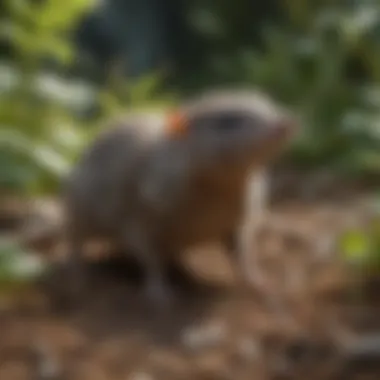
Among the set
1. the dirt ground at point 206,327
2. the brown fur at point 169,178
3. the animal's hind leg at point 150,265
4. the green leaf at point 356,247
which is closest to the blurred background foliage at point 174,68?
the green leaf at point 356,247

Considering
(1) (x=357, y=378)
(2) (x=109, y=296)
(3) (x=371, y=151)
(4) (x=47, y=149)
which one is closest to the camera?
(1) (x=357, y=378)

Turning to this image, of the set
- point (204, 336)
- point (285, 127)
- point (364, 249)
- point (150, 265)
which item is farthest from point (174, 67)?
point (204, 336)

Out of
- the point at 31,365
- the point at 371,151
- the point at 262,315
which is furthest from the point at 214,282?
the point at 371,151

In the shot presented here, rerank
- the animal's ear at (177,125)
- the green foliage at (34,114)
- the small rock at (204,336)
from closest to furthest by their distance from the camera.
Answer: the small rock at (204,336) < the animal's ear at (177,125) < the green foliage at (34,114)

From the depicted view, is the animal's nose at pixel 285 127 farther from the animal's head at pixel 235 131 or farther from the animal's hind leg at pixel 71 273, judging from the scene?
the animal's hind leg at pixel 71 273

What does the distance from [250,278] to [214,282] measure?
14 cm

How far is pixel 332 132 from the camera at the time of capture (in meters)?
4.66

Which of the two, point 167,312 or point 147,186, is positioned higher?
point 147,186

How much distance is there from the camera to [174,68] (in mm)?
6535

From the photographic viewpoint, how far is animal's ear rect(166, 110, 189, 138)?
293 centimetres

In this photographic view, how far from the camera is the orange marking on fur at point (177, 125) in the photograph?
294 cm

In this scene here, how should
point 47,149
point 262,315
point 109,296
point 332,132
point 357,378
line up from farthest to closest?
1. point 332,132
2. point 47,149
3. point 109,296
4. point 262,315
5. point 357,378

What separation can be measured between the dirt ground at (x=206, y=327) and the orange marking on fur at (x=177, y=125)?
0.45 metres

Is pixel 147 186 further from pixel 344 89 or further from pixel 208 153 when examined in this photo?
pixel 344 89
